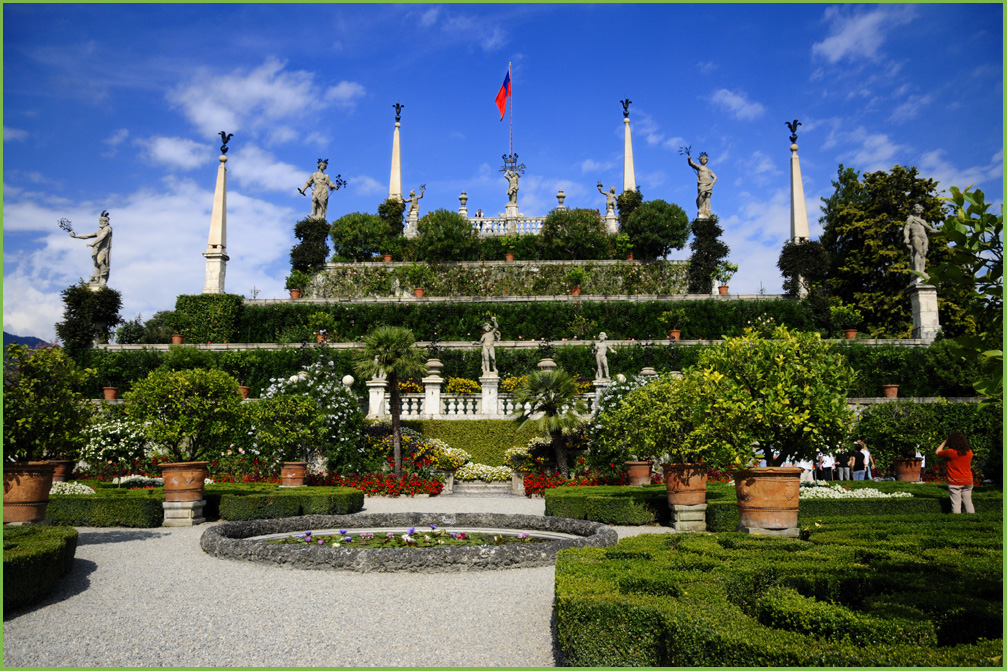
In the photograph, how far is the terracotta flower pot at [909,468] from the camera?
17359mm

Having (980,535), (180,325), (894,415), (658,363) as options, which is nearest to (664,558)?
(980,535)

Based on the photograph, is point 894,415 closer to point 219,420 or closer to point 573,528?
point 573,528

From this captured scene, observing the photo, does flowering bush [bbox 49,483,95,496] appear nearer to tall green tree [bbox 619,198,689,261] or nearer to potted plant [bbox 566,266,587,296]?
potted plant [bbox 566,266,587,296]

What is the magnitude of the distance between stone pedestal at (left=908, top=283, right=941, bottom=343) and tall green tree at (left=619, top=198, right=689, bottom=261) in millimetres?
11256

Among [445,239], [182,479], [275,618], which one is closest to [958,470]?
[275,618]

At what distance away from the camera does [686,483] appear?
415 inches

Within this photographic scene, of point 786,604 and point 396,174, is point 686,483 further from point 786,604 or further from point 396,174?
point 396,174

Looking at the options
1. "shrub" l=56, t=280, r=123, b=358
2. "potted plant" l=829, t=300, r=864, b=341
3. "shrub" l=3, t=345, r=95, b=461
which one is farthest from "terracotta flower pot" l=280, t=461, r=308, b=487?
"potted plant" l=829, t=300, r=864, b=341

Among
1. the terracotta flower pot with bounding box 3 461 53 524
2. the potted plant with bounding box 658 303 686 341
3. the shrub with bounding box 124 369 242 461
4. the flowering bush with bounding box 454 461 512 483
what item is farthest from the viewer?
the potted plant with bounding box 658 303 686 341

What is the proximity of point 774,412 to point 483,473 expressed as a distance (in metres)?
11.7

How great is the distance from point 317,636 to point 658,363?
71.7 feet

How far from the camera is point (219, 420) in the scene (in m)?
13.0

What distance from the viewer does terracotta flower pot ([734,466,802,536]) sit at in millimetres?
8086

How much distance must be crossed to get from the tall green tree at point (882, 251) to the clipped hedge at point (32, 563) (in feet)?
100
